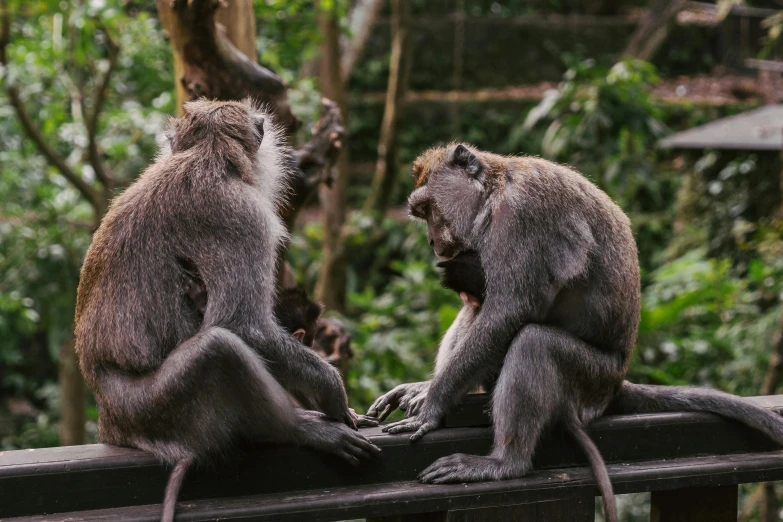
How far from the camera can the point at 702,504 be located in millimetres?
2686

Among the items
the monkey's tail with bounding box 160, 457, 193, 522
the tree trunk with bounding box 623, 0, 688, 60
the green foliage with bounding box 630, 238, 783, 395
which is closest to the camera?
the monkey's tail with bounding box 160, 457, 193, 522

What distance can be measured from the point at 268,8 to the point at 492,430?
172 inches

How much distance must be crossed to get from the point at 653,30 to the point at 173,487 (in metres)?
12.3

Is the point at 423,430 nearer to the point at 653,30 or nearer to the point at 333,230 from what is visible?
the point at 333,230

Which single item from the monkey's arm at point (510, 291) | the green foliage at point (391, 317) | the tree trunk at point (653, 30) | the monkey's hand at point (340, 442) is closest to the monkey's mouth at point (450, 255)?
the monkey's arm at point (510, 291)

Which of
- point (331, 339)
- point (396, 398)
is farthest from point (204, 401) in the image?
point (331, 339)

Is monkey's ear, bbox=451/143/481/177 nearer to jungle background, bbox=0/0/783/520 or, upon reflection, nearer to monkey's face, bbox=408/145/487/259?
monkey's face, bbox=408/145/487/259

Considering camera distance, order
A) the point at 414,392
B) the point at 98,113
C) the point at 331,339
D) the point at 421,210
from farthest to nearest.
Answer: the point at 98,113, the point at 331,339, the point at 421,210, the point at 414,392

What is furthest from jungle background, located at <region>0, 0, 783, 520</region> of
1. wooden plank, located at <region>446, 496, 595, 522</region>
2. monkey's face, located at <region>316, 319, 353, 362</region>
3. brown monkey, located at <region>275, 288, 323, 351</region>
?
wooden plank, located at <region>446, 496, 595, 522</region>

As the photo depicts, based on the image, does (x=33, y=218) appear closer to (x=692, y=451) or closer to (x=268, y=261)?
(x=268, y=261)

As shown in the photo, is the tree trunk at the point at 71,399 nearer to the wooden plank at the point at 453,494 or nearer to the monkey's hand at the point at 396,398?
the monkey's hand at the point at 396,398

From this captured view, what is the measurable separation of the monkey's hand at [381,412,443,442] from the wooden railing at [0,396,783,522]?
27mm

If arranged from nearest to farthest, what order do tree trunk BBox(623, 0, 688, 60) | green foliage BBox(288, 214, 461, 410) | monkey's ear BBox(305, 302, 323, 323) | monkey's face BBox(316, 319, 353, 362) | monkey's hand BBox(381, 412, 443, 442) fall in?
monkey's hand BBox(381, 412, 443, 442)
monkey's ear BBox(305, 302, 323, 323)
monkey's face BBox(316, 319, 353, 362)
green foliage BBox(288, 214, 461, 410)
tree trunk BBox(623, 0, 688, 60)

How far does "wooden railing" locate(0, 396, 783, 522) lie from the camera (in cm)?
227
